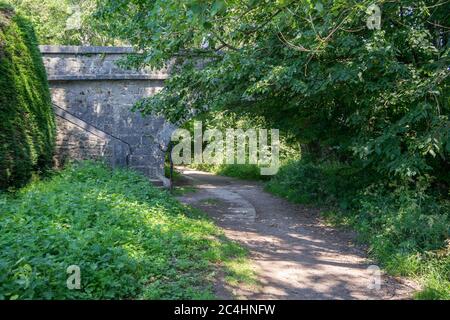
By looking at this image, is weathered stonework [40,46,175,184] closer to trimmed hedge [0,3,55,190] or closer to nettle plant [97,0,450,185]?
trimmed hedge [0,3,55,190]

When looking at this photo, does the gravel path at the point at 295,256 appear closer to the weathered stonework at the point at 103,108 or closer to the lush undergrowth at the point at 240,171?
the weathered stonework at the point at 103,108

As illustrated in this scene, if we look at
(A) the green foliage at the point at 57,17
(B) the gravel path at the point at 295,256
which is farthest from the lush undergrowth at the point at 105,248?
(A) the green foliage at the point at 57,17

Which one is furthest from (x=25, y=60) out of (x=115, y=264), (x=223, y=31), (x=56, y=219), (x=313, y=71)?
(x=115, y=264)

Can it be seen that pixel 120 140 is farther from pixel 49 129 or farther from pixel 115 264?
pixel 115 264

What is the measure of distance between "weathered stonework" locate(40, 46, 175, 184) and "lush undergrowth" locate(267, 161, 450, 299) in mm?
5008

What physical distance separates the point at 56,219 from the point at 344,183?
6385mm

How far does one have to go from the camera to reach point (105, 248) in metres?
4.46

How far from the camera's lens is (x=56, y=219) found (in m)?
5.35

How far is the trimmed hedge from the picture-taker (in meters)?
8.71

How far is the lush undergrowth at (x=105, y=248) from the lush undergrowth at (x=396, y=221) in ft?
7.02

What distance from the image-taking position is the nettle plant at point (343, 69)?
6.02 meters

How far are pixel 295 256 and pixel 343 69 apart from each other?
293 cm

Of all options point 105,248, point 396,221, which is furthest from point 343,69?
point 105,248

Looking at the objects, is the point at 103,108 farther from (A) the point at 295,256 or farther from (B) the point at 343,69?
(A) the point at 295,256
